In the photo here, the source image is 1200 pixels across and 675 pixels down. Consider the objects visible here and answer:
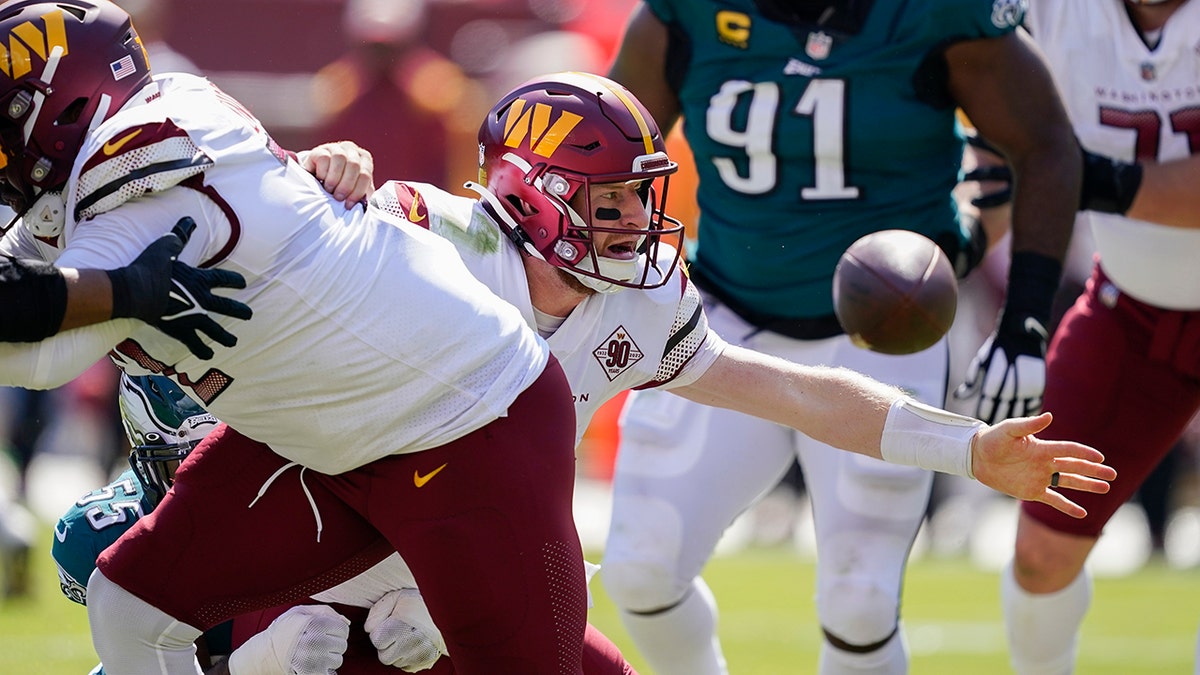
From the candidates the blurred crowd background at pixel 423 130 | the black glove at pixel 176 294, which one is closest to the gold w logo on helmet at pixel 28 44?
the black glove at pixel 176 294

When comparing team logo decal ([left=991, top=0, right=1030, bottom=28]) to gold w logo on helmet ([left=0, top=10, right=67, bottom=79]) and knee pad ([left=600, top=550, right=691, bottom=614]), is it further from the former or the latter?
gold w logo on helmet ([left=0, top=10, right=67, bottom=79])

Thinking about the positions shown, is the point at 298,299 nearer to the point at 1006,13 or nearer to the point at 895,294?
the point at 895,294

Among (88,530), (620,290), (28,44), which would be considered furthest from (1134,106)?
(28,44)

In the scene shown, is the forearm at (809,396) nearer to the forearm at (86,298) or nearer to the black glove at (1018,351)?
the black glove at (1018,351)

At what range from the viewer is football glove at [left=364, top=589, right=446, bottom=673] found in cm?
328

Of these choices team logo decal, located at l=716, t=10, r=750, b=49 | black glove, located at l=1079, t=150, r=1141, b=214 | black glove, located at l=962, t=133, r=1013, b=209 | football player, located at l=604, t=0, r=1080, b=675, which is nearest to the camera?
football player, located at l=604, t=0, r=1080, b=675

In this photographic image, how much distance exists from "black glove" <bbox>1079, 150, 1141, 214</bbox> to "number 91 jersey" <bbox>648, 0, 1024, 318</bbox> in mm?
366

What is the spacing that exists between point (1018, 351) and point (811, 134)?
2.55 ft

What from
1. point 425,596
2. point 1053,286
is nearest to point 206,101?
point 425,596

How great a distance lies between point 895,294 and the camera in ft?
12.9

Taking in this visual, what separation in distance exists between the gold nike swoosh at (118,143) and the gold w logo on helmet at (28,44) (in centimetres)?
26

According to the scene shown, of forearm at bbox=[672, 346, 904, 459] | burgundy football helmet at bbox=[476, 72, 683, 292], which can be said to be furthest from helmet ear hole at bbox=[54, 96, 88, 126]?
forearm at bbox=[672, 346, 904, 459]

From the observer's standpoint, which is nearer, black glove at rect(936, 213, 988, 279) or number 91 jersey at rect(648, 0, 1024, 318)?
number 91 jersey at rect(648, 0, 1024, 318)

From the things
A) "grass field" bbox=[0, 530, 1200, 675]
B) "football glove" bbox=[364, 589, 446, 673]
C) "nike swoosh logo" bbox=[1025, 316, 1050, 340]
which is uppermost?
"football glove" bbox=[364, 589, 446, 673]
